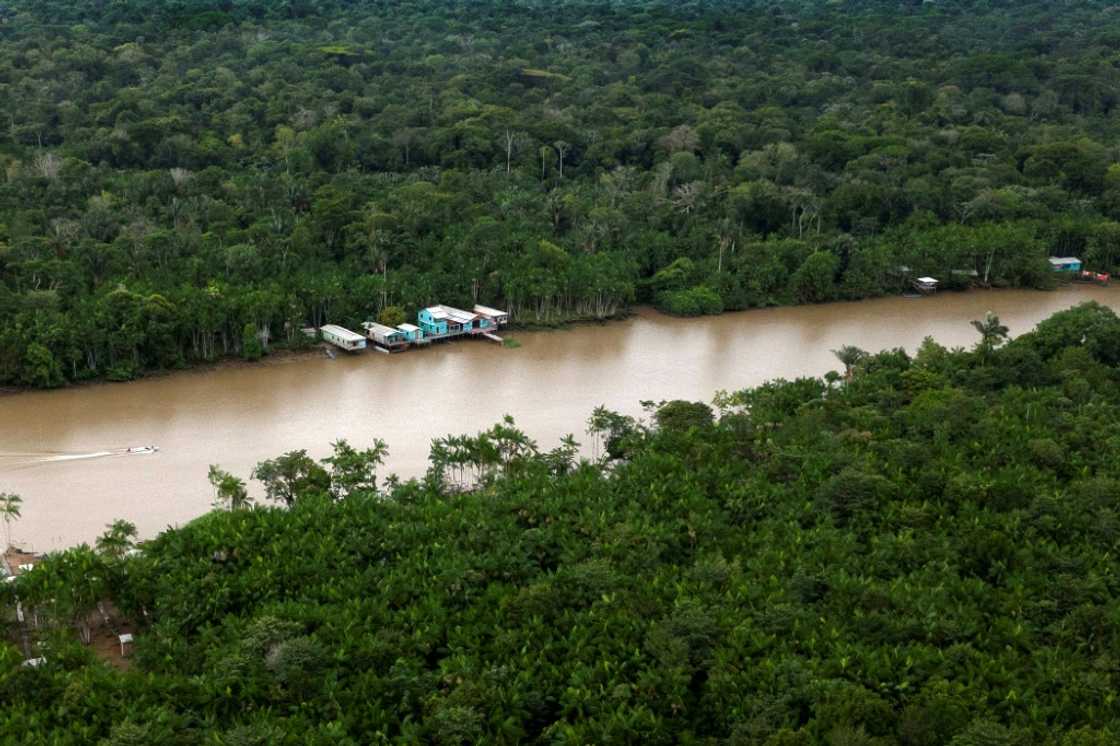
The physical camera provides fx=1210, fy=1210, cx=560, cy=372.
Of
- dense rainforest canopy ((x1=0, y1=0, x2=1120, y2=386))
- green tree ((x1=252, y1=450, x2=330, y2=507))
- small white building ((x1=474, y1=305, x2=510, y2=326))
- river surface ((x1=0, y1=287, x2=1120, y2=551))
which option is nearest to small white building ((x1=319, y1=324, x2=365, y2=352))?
river surface ((x1=0, y1=287, x2=1120, y2=551))

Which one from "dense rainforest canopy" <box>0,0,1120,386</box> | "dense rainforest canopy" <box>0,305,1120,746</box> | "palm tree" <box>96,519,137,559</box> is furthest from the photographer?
"dense rainforest canopy" <box>0,0,1120,386</box>

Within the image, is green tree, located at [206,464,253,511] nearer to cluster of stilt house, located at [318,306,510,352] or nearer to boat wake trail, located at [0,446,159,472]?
boat wake trail, located at [0,446,159,472]

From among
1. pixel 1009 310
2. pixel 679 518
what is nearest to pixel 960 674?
pixel 679 518

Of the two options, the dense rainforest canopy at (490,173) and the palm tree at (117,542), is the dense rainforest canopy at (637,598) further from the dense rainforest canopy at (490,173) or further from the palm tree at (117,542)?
the dense rainforest canopy at (490,173)

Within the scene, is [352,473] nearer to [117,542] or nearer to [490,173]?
[117,542]

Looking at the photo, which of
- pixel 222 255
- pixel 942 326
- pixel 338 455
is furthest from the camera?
pixel 942 326

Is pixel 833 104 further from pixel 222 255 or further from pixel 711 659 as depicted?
pixel 711 659
